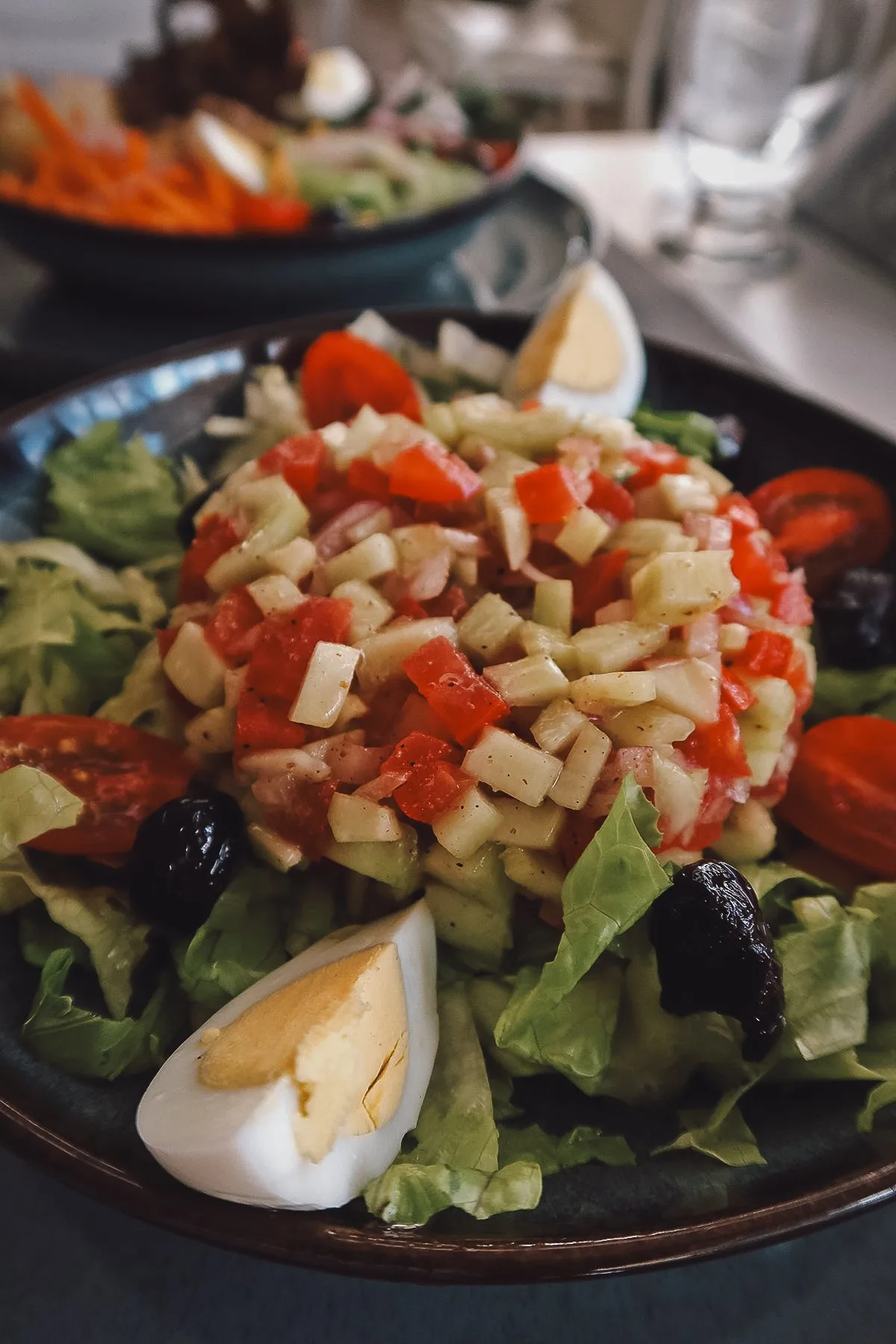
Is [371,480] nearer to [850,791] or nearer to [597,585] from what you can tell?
[597,585]

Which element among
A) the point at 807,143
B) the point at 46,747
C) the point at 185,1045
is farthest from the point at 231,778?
the point at 807,143

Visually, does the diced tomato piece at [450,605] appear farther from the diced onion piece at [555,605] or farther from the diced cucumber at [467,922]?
the diced cucumber at [467,922]

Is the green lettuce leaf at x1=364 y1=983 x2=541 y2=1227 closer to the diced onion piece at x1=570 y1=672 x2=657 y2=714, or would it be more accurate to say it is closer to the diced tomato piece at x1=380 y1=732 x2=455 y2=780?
the diced tomato piece at x1=380 y1=732 x2=455 y2=780

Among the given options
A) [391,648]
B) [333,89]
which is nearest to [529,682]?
[391,648]

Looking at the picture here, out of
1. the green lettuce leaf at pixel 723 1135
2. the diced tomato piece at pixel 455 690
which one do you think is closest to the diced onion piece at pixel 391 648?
the diced tomato piece at pixel 455 690

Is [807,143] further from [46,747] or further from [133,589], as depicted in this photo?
[46,747]
